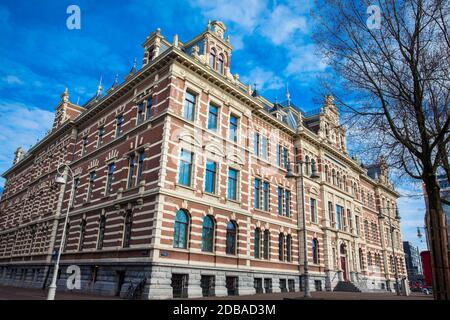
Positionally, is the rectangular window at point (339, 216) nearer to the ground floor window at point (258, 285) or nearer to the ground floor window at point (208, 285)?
the ground floor window at point (258, 285)

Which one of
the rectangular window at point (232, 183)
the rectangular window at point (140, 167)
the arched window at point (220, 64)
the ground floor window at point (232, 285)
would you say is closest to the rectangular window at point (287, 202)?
the rectangular window at point (232, 183)

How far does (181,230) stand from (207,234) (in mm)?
2176

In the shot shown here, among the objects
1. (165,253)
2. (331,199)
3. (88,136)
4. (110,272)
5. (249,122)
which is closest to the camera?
(165,253)

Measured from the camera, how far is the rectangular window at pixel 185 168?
66.7 feet

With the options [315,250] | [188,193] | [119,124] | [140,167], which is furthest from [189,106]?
[315,250]

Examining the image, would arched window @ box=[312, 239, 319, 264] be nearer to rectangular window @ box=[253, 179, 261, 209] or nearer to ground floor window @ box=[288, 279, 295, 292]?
ground floor window @ box=[288, 279, 295, 292]

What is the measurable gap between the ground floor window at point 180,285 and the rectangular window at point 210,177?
19.2ft

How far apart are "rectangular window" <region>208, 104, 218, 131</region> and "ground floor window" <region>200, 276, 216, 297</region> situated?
33.8 feet

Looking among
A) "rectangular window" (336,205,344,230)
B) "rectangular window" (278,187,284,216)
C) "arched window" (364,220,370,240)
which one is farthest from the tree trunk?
"arched window" (364,220,370,240)

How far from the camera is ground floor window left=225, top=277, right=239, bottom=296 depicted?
2133cm

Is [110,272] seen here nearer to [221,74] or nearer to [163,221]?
[163,221]

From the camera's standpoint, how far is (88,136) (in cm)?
3011
